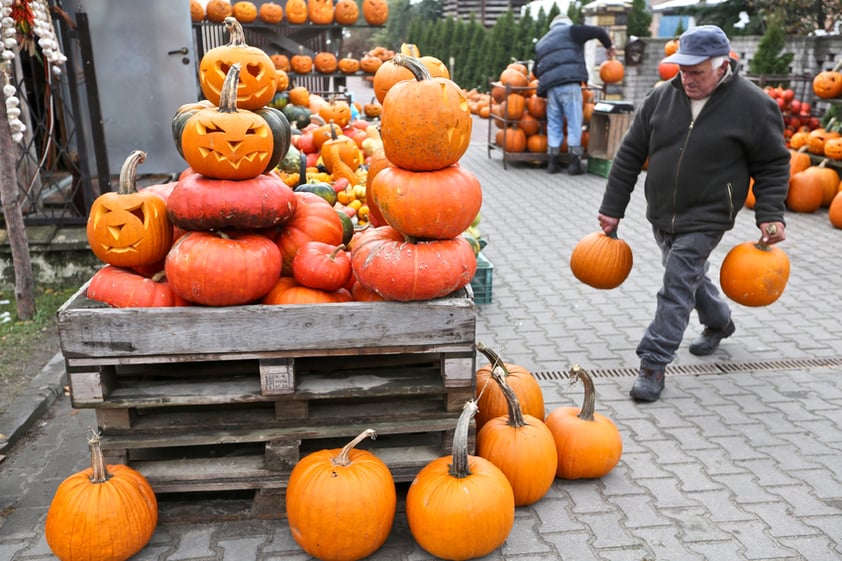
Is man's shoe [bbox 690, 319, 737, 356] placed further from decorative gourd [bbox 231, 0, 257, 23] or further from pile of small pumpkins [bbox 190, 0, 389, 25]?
decorative gourd [bbox 231, 0, 257, 23]

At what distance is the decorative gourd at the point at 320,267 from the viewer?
3.01m

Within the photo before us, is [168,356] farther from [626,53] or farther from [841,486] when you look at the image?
[626,53]

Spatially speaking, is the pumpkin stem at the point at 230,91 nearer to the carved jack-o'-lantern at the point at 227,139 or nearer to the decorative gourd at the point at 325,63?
the carved jack-o'-lantern at the point at 227,139

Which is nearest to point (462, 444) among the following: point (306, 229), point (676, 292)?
point (306, 229)

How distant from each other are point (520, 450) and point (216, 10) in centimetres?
1129

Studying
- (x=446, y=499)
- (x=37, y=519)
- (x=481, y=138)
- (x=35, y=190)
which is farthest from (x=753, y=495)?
(x=481, y=138)

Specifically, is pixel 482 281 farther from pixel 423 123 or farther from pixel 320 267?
pixel 423 123

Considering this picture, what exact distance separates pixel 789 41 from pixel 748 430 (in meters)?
10.6

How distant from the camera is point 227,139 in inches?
110

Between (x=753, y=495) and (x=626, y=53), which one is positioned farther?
(x=626, y=53)

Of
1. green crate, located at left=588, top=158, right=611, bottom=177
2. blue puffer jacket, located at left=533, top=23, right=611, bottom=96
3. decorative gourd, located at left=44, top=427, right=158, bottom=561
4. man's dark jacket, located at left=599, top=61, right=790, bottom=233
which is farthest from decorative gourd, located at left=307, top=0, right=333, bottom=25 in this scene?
decorative gourd, located at left=44, top=427, right=158, bottom=561

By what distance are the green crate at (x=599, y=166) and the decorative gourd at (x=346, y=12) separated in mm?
5567

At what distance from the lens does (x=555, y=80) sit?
10.6 meters

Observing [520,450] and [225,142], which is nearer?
[225,142]
